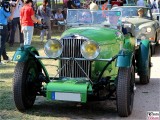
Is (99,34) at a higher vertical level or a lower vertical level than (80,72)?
→ higher

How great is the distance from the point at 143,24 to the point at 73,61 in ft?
20.9

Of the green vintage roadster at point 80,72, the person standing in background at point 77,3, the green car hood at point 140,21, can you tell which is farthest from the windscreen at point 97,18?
the person standing in background at point 77,3

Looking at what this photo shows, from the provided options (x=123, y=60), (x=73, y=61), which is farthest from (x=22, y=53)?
(x=123, y=60)

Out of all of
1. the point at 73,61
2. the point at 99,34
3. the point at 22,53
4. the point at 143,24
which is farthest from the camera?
the point at 143,24

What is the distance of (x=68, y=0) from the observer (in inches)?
904

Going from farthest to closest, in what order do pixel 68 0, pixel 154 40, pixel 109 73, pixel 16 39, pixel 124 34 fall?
pixel 68 0, pixel 16 39, pixel 154 40, pixel 124 34, pixel 109 73

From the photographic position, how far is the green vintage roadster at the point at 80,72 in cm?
562

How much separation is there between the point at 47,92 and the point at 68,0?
17.7m

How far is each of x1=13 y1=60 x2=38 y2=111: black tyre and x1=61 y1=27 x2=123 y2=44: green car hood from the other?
2.63 feet

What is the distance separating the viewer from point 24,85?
19.6ft

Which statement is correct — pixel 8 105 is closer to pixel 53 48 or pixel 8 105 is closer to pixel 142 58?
pixel 53 48

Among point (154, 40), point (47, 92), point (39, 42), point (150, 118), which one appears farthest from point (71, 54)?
point (39, 42)

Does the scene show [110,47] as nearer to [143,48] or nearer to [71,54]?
[71,54]

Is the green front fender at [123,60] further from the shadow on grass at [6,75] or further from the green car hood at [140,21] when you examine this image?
the green car hood at [140,21]
